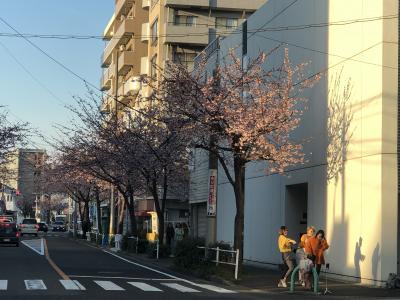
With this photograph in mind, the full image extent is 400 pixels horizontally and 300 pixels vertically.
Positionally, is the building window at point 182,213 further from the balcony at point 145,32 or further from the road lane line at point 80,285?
the road lane line at point 80,285

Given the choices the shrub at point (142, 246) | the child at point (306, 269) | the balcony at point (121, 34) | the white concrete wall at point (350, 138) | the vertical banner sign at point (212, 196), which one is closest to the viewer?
the child at point (306, 269)

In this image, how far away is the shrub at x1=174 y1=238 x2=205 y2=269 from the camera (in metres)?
23.3

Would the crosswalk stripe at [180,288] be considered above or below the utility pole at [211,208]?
below

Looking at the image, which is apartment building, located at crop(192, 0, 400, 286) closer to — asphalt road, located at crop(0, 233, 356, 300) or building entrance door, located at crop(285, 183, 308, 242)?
building entrance door, located at crop(285, 183, 308, 242)

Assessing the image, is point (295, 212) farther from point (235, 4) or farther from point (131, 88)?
point (131, 88)

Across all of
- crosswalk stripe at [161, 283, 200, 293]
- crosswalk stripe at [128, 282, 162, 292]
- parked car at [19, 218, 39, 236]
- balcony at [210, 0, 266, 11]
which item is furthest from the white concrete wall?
parked car at [19, 218, 39, 236]

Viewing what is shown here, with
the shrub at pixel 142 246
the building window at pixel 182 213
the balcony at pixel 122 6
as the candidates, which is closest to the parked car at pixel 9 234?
the shrub at pixel 142 246

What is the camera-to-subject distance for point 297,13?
2548 cm

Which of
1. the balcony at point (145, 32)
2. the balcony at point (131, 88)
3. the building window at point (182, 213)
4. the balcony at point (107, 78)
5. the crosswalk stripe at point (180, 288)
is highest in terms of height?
the balcony at point (145, 32)

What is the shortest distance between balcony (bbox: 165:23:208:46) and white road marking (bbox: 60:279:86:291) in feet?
124

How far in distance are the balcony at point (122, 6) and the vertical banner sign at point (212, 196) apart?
4884 centimetres

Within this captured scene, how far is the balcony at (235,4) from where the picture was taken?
179ft

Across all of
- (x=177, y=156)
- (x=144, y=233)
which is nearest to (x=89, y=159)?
(x=144, y=233)

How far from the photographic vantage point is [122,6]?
7056 centimetres
